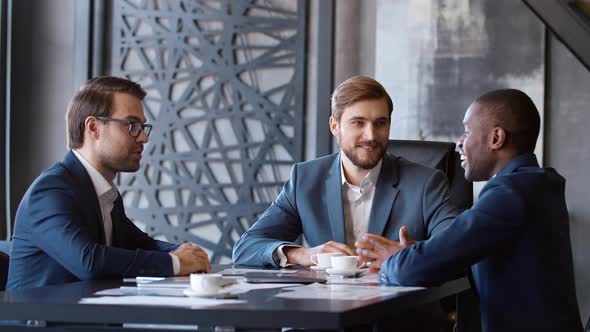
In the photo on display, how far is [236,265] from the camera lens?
2.92m

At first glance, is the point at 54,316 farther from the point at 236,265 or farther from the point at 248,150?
the point at 248,150

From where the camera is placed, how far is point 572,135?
489cm

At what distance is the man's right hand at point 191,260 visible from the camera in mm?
2477

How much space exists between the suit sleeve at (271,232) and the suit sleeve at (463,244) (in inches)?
28.6

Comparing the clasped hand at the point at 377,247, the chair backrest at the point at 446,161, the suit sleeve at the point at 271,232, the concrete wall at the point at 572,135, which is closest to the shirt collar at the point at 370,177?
the suit sleeve at the point at 271,232

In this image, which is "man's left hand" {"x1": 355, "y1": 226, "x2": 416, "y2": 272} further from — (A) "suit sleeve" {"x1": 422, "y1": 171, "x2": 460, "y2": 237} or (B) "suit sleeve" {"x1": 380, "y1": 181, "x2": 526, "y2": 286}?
(A) "suit sleeve" {"x1": 422, "y1": 171, "x2": 460, "y2": 237}

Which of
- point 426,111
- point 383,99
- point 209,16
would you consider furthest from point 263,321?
point 209,16

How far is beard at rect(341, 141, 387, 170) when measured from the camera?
10.1 feet

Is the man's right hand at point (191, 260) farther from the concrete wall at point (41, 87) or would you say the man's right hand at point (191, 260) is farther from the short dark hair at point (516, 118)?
the concrete wall at point (41, 87)

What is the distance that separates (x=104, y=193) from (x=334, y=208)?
32.9 inches

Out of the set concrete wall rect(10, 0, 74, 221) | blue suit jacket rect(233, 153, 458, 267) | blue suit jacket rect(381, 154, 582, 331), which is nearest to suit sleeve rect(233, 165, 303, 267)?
blue suit jacket rect(233, 153, 458, 267)

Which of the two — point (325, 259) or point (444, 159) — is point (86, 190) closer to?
point (325, 259)

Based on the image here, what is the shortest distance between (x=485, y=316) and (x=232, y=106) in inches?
130

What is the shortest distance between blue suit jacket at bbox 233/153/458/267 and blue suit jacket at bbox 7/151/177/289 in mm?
577
